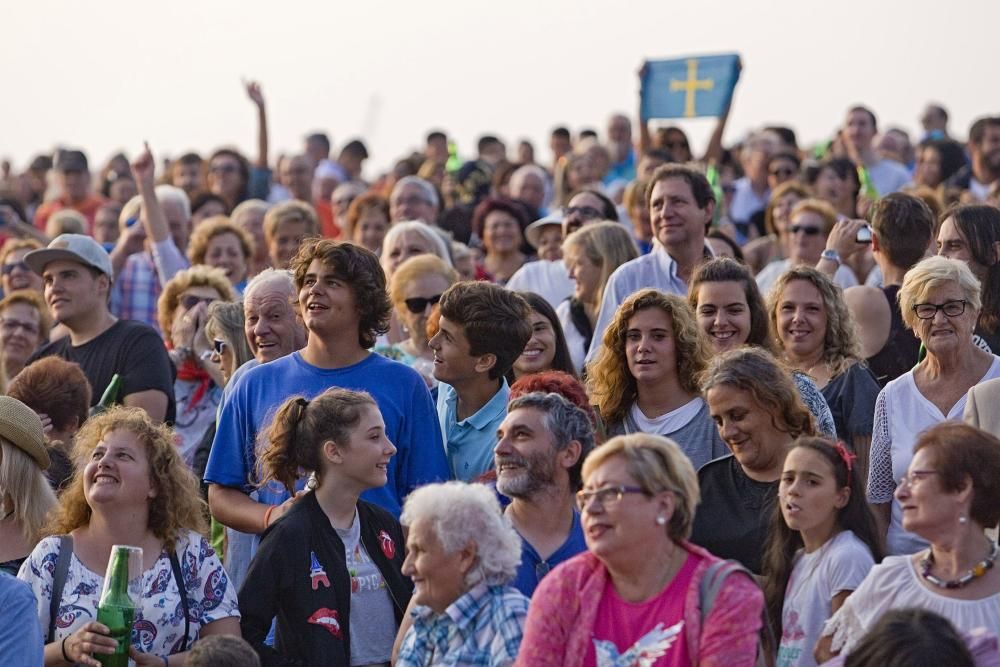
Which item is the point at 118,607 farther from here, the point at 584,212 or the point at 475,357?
the point at 584,212

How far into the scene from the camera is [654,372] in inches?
262

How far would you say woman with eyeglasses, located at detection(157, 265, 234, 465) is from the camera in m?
8.64

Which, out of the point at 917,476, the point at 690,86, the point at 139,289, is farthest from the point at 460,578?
the point at 690,86

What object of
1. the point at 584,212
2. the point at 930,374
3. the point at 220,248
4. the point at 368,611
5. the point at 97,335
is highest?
the point at 584,212

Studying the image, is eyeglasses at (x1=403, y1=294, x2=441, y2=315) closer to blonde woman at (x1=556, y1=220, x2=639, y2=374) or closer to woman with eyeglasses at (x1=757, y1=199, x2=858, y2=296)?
blonde woman at (x1=556, y1=220, x2=639, y2=374)

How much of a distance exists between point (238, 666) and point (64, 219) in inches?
284

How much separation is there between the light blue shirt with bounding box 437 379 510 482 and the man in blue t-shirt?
0.85ft

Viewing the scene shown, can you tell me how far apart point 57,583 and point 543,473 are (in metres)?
1.77

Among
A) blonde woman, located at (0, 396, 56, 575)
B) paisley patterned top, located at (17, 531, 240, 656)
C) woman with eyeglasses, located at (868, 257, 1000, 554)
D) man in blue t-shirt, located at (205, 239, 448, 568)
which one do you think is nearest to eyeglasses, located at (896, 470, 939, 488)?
woman with eyeglasses, located at (868, 257, 1000, 554)

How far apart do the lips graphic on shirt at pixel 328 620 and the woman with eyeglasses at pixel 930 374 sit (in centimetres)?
221

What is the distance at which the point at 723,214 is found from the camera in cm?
1362

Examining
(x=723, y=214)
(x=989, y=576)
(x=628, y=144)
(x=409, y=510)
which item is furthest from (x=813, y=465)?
(x=628, y=144)

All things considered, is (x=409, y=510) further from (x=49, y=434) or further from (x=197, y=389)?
(x=197, y=389)

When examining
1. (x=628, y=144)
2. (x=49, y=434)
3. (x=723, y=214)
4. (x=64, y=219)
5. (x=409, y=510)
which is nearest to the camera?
(x=409, y=510)
